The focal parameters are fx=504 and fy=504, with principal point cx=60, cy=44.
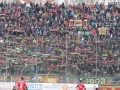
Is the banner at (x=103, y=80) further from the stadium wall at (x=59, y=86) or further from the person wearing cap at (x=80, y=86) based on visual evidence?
the person wearing cap at (x=80, y=86)

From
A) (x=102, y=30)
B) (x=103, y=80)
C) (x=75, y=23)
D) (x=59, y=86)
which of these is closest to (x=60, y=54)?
(x=59, y=86)

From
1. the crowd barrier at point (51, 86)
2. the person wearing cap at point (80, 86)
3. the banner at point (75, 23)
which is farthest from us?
the banner at point (75, 23)

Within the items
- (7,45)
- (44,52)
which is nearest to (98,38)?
(44,52)

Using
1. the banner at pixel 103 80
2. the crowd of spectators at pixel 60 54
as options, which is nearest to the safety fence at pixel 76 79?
the banner at pixel 103 80

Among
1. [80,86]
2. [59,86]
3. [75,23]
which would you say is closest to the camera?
[80,86]

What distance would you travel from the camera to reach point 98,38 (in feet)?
100

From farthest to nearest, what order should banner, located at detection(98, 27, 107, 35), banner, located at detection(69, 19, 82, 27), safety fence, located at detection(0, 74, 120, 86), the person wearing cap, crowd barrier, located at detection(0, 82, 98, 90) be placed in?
banner, located at detection(69, 19, 82, 27) < banner, located at detection(98, 27, 107, 35) < safety fence, located at detection(0, 74, 120, 86) < crowd barrier, located at detection(0, 82, 98, 90) < the person wearing cap

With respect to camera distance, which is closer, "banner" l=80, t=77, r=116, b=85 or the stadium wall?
the stadium wall

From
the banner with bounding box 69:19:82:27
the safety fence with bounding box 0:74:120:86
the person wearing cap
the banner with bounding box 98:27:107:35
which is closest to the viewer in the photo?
the person wearing cap

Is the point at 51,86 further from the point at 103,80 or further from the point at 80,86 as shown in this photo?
the point at 103,80

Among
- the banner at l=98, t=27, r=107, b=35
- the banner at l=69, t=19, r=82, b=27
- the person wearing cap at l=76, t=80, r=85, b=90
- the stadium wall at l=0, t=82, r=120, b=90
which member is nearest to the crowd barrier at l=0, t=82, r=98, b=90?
the stadium wall at l=0, t=82, r=120, b=90

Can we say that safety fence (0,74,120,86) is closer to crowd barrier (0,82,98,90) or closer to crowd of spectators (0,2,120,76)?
crowd barrier (0,82,98,90)

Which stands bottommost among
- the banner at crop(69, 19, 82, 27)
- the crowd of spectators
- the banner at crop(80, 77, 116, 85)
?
the banner at crop(80, 77, 116, 85)

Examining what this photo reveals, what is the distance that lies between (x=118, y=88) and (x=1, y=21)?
38.4ft
